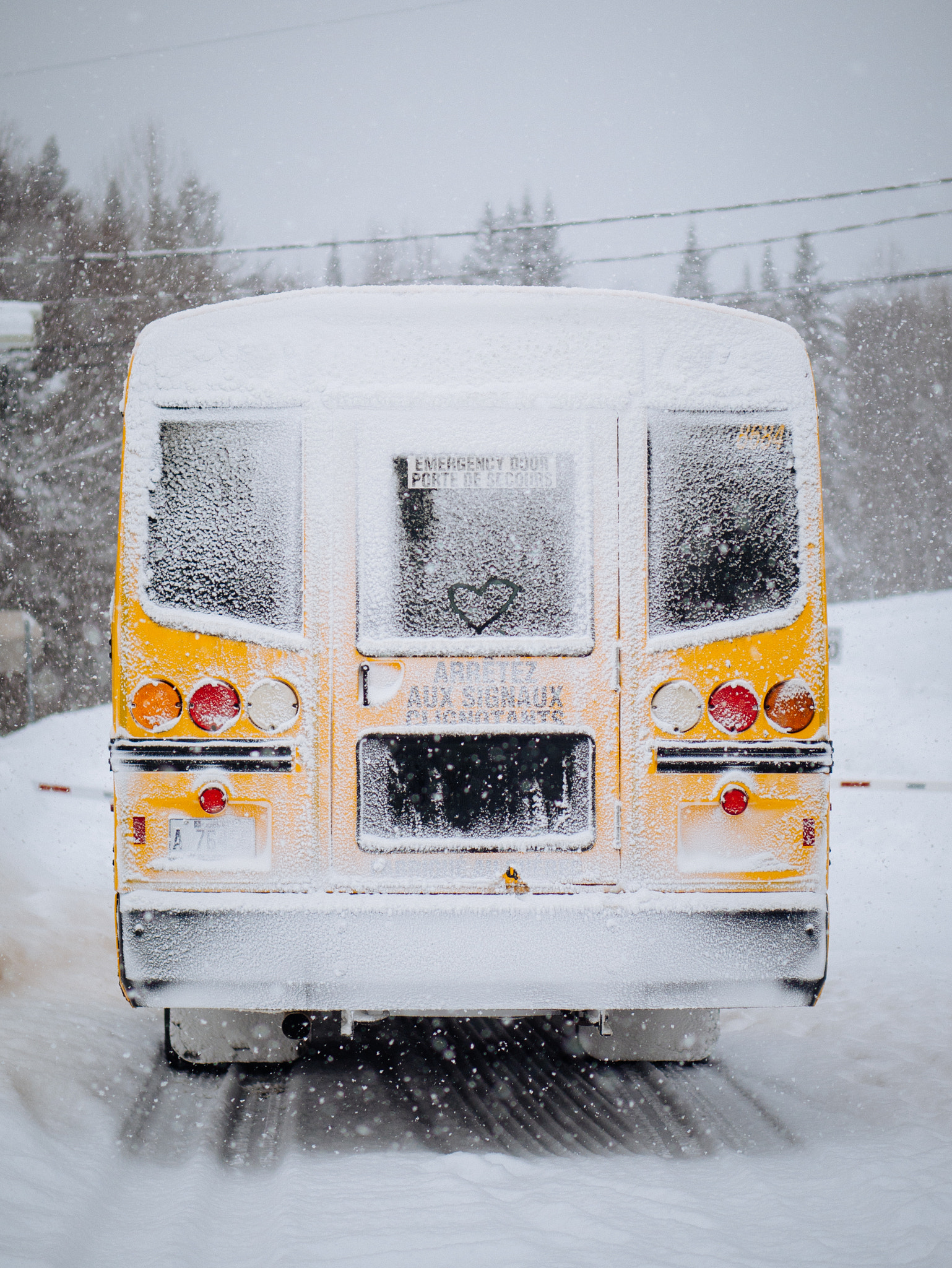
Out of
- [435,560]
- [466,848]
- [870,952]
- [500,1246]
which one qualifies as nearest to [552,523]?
[435,560]

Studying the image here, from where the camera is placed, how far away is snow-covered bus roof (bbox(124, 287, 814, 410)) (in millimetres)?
3631

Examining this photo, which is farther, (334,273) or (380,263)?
(380,263)

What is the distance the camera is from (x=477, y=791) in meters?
3.62

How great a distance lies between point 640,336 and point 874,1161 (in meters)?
2.74

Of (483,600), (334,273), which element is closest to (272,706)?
(483,600)

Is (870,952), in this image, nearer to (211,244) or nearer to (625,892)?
(625,892)

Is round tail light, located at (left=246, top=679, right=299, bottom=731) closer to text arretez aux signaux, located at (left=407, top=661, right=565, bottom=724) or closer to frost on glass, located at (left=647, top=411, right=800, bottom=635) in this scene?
text arretez aux signaux, located at (left=407, top=661, right=565, bottom=724)

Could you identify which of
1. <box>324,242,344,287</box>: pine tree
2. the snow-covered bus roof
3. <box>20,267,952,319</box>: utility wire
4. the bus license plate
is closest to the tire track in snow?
the bus license plate

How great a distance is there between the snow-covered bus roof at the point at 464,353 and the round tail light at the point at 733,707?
36.7 inches

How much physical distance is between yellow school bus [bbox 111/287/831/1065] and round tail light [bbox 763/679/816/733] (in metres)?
0.02

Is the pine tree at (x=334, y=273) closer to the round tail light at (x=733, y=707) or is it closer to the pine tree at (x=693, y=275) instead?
the pine tree at (x=693, y=275)

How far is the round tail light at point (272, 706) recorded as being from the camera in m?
3.56

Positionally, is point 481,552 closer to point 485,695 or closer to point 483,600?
point 483,600

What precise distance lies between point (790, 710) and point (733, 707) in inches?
7.3
